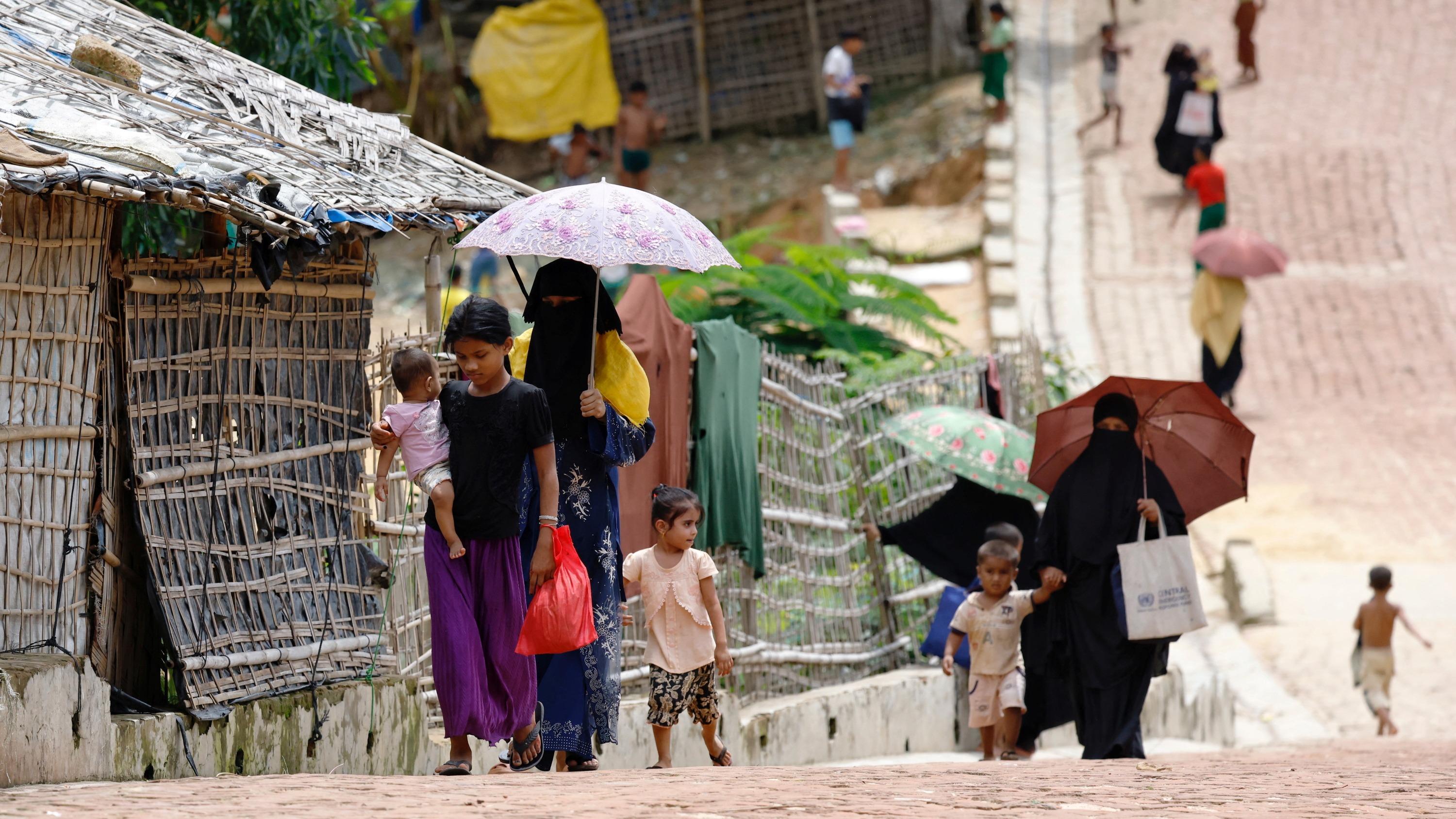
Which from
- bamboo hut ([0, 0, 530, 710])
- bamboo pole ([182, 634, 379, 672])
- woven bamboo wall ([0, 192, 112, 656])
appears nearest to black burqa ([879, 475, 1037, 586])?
bamboo hut ([0, 0, 530, 710])

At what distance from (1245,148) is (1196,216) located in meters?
2.16

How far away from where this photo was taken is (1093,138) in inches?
850

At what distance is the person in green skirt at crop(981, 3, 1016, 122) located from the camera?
20.7 meters

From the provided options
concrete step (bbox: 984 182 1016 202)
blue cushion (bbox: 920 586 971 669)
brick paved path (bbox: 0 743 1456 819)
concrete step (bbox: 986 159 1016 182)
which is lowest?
brick paved path (bbox: 0 743 1456 819)

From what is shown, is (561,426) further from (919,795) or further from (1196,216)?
(1196,216)

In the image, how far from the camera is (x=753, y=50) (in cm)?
2302

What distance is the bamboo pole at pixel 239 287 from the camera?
211 inches

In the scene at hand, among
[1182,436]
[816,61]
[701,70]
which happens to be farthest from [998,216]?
[1182,436]

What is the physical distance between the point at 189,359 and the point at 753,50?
18.2 metres

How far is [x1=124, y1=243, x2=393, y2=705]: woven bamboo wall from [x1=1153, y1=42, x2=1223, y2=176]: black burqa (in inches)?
586

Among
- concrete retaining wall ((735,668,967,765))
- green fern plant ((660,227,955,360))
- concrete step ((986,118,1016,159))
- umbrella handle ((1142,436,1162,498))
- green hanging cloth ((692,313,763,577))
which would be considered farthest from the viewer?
concrete step ((986,118,1016,159))

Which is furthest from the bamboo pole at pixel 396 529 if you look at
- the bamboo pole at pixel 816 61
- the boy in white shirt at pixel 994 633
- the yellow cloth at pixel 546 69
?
the bamboo pole at pixel 816 61

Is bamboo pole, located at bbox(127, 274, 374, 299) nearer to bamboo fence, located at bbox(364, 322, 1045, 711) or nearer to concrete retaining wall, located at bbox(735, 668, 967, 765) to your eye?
bamboo fence, located at bbox(364, 322, 1045, 711)

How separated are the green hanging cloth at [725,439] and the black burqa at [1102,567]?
1290 mm
